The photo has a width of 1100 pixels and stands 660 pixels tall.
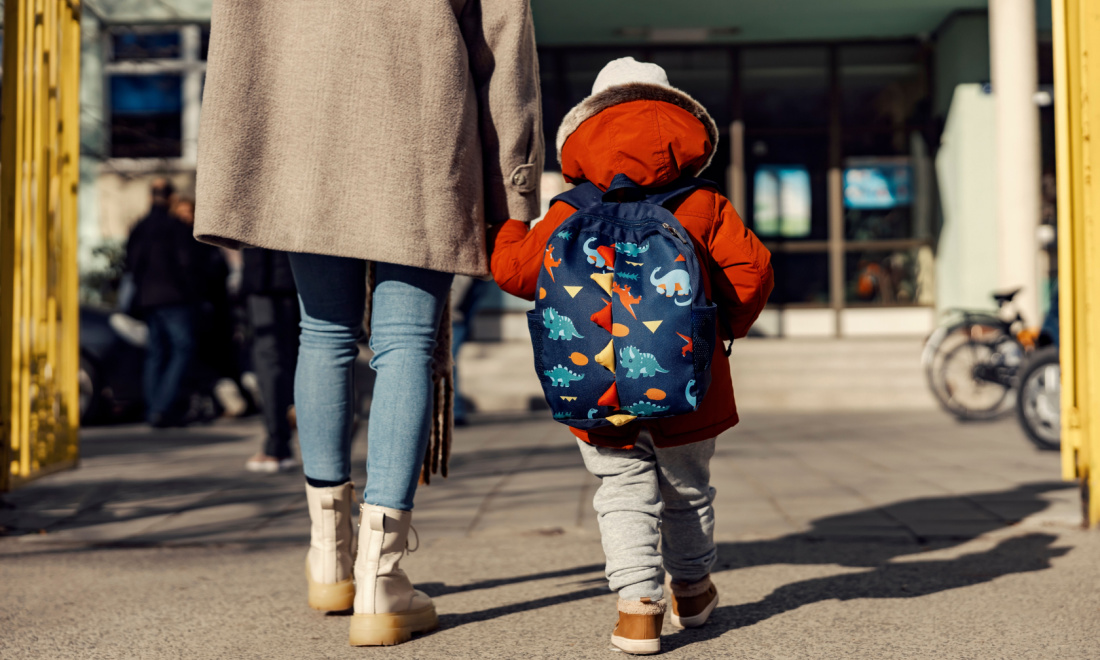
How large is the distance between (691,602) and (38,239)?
3.05 m

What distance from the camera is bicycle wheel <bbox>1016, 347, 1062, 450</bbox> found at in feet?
20.3

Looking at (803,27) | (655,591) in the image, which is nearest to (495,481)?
(655,591)

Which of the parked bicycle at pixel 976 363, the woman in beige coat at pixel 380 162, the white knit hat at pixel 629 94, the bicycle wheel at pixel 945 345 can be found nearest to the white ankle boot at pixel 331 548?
the woman in beige coat at pixel 380 162

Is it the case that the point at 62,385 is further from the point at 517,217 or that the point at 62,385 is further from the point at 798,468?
the point at 798,468

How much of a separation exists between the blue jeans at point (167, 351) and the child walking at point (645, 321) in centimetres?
626

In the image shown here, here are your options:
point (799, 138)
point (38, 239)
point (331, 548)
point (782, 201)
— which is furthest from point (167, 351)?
point (799, 138)

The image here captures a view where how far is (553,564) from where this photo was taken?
3.21 metres

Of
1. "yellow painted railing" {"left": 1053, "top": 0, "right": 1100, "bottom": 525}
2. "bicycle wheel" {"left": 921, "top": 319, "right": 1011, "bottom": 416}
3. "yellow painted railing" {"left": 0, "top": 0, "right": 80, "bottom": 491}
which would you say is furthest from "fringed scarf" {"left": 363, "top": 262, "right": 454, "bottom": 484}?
"bicycle wheel" {"left": 921, "top": 319, "right": 1011, "bottom": 416}

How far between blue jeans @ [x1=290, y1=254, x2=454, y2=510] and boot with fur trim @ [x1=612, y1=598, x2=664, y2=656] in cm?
54

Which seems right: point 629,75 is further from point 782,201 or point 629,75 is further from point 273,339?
point 782,201

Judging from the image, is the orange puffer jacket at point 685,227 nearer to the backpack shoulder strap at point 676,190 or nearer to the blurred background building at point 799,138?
the backpack shoulder strap at point 676,190

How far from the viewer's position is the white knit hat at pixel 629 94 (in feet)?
7.88

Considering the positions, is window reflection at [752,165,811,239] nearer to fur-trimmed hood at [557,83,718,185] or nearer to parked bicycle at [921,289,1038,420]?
parked bicycle at [921,289,1038,420]

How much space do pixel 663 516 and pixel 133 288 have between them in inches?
269
